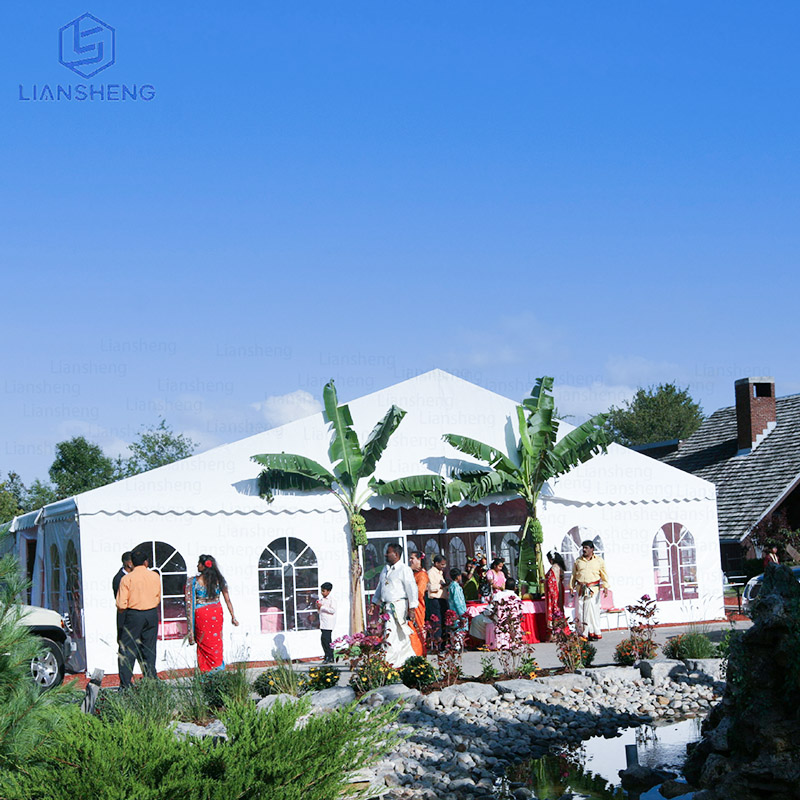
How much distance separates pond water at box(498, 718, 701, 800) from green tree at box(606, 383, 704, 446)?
60728 millimetres

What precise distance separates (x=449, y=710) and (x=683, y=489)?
1037 cm

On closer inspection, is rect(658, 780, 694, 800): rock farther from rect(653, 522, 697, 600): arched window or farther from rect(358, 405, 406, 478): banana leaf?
rect(653, 522, 697, 600): arched window

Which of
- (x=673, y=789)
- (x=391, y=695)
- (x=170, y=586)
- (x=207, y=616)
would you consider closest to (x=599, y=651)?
(x=391, y=695)

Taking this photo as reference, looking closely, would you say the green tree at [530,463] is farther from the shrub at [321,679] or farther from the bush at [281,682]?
the bush at [281,682]

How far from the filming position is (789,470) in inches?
1038

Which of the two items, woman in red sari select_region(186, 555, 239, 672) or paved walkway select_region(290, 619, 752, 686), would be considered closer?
woman in red sari select_region(186, 555, 239, 672)

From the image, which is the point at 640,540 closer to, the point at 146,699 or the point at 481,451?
the point at 481,451

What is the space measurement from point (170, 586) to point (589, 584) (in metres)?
6.87

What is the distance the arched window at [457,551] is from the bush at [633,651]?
10.4 metres

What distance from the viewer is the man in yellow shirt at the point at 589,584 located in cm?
1541

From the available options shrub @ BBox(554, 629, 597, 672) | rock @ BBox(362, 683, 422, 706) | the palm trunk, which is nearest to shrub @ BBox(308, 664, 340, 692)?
rock @ BBox(362, 683, 422, 706)

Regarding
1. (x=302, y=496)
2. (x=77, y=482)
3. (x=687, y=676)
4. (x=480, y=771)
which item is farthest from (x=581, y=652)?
(x=77, y=482)

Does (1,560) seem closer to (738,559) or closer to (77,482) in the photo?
(738,559)

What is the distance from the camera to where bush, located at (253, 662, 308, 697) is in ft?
35.9
